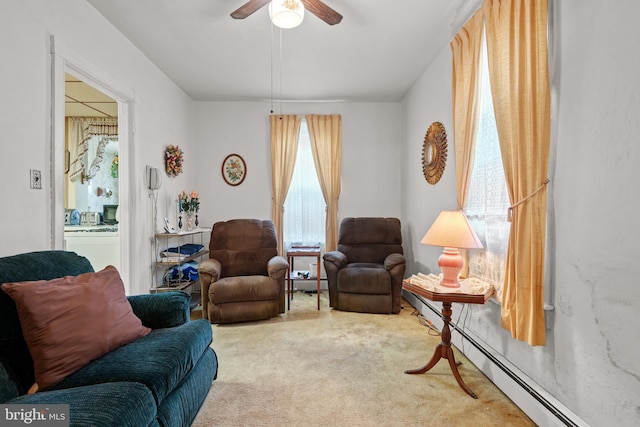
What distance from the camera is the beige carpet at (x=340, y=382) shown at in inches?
70.2

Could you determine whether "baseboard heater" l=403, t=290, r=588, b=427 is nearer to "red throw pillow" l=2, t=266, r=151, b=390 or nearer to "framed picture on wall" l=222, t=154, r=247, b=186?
"red throw pillow" l=2, t=266, r=151, b=390

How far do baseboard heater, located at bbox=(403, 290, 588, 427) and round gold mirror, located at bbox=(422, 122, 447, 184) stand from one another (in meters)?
1.59

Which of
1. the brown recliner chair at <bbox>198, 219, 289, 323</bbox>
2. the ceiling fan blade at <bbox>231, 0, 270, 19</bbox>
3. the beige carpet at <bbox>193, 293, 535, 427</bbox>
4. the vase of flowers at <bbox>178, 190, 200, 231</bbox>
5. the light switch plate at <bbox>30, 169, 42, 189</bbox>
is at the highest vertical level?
the ceiling fan blade at <bbox>231, 0, 270, 19</bbox>

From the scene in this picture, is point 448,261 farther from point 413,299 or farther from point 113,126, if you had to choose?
point 113,126

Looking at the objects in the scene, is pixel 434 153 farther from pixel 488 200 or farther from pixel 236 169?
pixel 236 169

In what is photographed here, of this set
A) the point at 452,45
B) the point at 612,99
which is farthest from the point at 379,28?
the point at 612,99

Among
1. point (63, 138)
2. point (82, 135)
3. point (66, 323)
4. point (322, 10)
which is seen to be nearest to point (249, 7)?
point (322, 10)

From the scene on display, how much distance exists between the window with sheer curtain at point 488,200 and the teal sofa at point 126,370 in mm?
1911

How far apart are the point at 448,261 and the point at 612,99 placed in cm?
119

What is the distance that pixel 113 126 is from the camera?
14.9 ft

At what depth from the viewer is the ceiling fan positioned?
81.6 inches

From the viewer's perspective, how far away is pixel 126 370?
1395 millimetres

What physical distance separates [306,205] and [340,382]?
9.32 ft

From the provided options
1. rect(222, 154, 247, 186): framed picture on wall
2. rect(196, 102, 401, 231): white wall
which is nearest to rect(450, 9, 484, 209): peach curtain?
rect(196, 102, 401, 231): white wall
